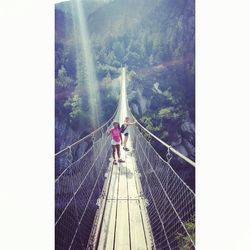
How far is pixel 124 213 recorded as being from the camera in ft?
9.81

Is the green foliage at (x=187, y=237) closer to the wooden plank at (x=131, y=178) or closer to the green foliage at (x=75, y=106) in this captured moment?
the wooden plank at (x=131, y=178)

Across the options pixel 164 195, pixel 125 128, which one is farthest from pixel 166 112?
pixel 164 195

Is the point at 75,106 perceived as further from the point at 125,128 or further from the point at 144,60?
the point at 144,60

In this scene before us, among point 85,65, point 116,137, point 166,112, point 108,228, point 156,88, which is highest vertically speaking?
point 85,65

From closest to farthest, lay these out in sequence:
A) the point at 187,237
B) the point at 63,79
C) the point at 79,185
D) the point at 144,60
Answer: the point at 187,237 → the point at 144,60 → the point at 79,185 → the point at 63,79

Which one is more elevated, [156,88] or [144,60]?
[144,60]

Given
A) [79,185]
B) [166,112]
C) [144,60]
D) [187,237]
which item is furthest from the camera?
[79,185]

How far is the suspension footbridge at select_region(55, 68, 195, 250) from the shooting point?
2.76 m

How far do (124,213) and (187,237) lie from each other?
536 millimetres

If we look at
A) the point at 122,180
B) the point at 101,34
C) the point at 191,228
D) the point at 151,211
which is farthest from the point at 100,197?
the point at 101,34
